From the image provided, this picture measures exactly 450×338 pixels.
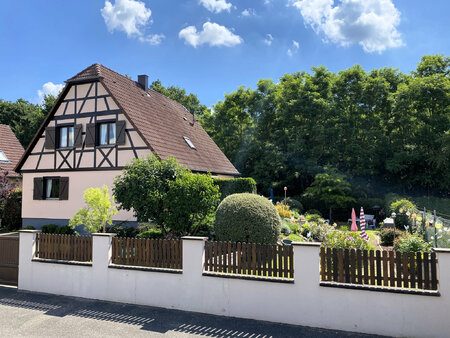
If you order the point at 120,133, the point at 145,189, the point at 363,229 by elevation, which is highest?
the point at 120,133

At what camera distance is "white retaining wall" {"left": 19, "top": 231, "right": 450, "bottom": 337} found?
4.93 meters

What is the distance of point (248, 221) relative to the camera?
8336 millimetres

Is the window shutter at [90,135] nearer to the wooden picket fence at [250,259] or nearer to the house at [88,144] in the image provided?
the house at [88,144]

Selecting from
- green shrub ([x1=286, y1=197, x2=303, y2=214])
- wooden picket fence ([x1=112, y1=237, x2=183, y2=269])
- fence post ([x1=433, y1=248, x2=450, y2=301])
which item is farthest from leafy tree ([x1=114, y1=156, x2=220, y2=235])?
green shrub ([x1=286, y1=197, x2=303, y2=214])

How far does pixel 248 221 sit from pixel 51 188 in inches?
507

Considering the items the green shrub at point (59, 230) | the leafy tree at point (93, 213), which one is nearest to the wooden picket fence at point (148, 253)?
the leafy tree at point (93, 213)

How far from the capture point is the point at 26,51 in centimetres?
1319

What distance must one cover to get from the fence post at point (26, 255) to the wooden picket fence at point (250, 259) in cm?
450

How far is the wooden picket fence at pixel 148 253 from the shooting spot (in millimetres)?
6465

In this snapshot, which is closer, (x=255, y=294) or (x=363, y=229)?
(x=255, y=294)

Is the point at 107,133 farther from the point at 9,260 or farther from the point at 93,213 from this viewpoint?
the point at 9,260

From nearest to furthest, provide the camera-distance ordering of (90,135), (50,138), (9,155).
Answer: (90,135)
(50,138)
(9,155)

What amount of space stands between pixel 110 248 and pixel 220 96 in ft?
92.5

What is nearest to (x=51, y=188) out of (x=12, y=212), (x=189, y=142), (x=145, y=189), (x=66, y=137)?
(x=66, y=137)
